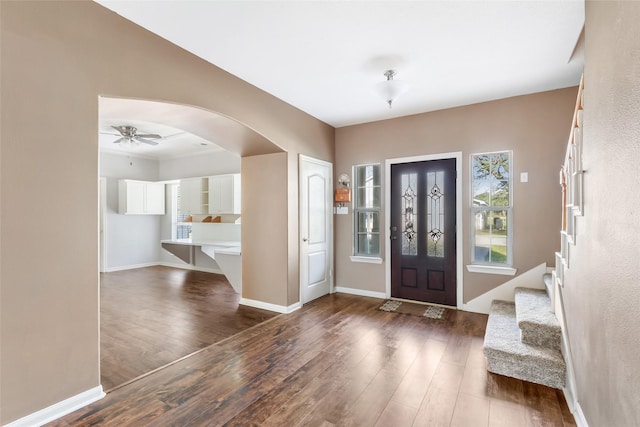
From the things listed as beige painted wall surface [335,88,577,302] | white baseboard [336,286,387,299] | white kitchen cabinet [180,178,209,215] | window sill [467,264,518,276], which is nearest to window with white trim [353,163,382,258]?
beige painted wall surface [335,88,577,302]

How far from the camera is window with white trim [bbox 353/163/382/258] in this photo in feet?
16.0

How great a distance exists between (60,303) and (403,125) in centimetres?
440

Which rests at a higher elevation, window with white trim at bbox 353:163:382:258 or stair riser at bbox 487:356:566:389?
window with white trim at bbox 353:163:382:258

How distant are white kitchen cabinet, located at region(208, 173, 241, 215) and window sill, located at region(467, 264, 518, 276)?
4.59 m

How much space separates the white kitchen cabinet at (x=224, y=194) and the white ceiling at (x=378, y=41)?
3086 mm

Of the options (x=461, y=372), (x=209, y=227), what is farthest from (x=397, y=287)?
(x=209, y=227)

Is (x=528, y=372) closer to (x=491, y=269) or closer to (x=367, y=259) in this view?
(x=491, y=269)

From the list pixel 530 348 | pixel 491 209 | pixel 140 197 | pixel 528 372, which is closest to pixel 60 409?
pixel 528 372

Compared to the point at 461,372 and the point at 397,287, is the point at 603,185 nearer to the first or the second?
the point at 461,372

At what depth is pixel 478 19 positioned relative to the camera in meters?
2.33

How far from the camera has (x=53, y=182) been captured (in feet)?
6.47

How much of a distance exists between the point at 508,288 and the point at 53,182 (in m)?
4.74

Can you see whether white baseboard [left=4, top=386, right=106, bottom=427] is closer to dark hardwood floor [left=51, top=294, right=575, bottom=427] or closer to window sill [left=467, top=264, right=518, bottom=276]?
dark hardwood floor [left=51, top=294, right=575, bottom=427]

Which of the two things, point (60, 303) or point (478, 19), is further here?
point (478, 19)
